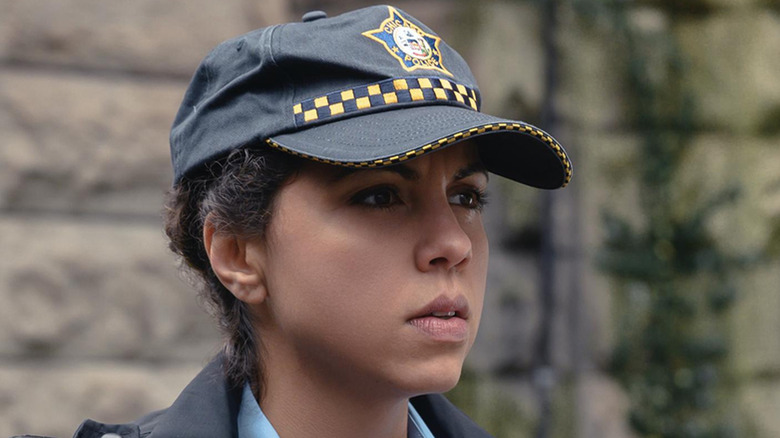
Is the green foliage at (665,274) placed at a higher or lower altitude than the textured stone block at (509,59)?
lower

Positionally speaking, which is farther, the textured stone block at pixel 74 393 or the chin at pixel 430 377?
the textured stone block at pixel 74 393

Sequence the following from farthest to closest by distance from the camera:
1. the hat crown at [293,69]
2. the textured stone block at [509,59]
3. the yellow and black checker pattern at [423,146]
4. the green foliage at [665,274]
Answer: the green foliage at [665,274]
the textured stone block at [509,59]
the hat crown at [293,69]
the yellow and black checker pattern at [423,146]

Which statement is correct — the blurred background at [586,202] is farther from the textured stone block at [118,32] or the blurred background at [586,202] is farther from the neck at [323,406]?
the neck at [323,406]

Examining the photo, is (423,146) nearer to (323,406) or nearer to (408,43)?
(408,43)

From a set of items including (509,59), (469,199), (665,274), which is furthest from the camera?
(665,274)

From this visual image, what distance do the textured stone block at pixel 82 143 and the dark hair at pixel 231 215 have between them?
991 mm

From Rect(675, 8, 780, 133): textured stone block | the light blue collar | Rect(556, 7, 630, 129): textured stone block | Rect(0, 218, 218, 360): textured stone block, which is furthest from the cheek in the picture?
Rect(675, 8, 780, 133): textured stone block

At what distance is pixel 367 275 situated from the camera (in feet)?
4.87

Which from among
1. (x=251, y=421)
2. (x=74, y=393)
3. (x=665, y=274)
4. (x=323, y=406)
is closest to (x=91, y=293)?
(x=74, y=393)

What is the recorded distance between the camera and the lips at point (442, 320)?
4.88 feet

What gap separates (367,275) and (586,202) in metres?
1.90

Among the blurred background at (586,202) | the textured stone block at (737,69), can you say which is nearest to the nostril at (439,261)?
the blurred background at (586,202)

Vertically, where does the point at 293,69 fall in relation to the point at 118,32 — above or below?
below

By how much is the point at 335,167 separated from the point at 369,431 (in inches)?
17.1
